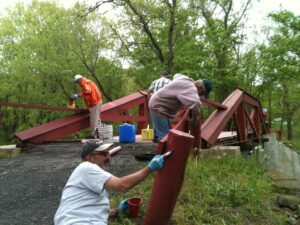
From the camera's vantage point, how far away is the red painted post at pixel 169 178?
10.1 ft

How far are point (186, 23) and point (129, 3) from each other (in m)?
3.98

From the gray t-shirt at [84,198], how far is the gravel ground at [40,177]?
1.10 meters

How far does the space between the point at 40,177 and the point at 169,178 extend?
3173mm

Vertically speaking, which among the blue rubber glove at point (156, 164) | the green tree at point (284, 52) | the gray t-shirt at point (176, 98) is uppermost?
the green tree at point (284, 52)

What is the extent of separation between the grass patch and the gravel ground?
0.83 metres

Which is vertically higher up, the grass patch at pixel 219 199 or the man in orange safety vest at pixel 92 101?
the man in orange safety vest at pixel 92 101

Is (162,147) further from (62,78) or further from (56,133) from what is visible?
(62,78)

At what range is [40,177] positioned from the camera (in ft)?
18.7

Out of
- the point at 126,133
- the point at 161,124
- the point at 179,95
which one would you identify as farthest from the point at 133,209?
the point at 126,133

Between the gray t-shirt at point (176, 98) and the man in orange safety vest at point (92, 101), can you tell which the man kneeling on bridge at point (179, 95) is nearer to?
the gray t-shirt at point (176, 98)

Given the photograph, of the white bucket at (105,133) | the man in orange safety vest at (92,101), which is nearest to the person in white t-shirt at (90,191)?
the man in orange safety vest at (92,101)

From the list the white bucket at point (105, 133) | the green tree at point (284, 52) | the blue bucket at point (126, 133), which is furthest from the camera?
the green tree at point (284, 52)

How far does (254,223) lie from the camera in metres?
4.33

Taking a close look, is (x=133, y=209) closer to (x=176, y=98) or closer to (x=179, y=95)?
(x=179, y=95)
